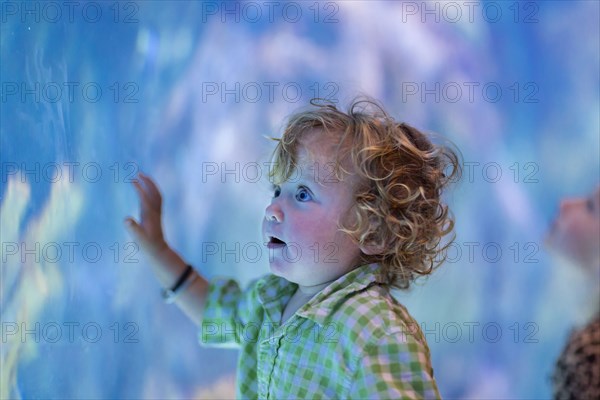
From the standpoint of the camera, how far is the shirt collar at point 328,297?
3.90ft

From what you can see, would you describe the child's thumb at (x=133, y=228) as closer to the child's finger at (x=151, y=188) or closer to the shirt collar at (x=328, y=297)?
the child's finger at (x=151, y=188)

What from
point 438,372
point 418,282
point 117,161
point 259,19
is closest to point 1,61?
point 117,161

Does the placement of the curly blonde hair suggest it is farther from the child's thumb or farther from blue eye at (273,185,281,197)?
the child's thumb

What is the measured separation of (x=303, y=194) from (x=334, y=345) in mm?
251

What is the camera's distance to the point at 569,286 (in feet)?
4.84

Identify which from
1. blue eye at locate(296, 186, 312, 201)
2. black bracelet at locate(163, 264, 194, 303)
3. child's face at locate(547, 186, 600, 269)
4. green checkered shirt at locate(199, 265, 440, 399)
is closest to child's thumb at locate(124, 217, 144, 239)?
black bracelet at locate(163, 264, 194, 303)

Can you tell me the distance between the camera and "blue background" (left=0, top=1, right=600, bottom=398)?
143cm

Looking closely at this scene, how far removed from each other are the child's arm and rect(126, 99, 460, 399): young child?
0.12 m

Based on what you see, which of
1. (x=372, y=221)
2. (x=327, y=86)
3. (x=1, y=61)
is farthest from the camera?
(x=327, y=86)

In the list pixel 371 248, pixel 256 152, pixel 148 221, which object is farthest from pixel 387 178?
pixel 148 221

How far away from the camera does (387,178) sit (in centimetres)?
123

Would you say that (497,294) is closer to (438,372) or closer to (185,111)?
(438,372)

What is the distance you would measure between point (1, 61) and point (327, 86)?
601 mm

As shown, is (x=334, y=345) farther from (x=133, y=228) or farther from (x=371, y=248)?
(x=133, y=228)
